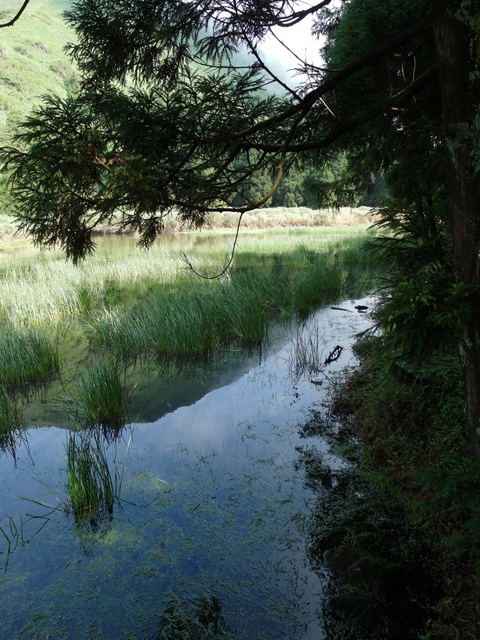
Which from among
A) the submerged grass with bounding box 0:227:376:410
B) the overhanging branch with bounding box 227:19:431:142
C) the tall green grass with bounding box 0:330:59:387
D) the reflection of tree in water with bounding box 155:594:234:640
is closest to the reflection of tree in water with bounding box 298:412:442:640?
the reflection of tree in water with bounding box 155:594:234:640

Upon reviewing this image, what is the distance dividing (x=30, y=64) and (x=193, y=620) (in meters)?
118

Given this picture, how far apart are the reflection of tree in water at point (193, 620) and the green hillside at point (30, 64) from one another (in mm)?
50959

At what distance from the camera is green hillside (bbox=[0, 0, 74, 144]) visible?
6369 cm

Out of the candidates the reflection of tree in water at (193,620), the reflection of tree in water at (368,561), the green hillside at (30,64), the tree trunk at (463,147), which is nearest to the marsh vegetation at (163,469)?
the reflection of tree in water at (193,620)

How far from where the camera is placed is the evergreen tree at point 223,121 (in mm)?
2166

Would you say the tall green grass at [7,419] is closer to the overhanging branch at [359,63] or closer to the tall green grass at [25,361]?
the tall green grass at [25,361]

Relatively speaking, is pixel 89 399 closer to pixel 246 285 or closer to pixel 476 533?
pixel 476 533

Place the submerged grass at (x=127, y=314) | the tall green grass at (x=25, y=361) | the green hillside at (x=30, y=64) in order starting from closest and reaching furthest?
the tall green grass at (x=25, y=361), the submerged grass at (x=127, y=314), the green hillside at (x=30, y=64)

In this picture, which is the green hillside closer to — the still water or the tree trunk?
the still water

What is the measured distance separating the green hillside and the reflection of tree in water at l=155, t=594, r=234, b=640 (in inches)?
2006

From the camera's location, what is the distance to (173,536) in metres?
2.92

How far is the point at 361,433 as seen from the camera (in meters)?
4.03

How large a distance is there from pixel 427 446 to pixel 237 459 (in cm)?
162

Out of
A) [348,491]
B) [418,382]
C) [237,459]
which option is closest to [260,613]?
[348,491]
